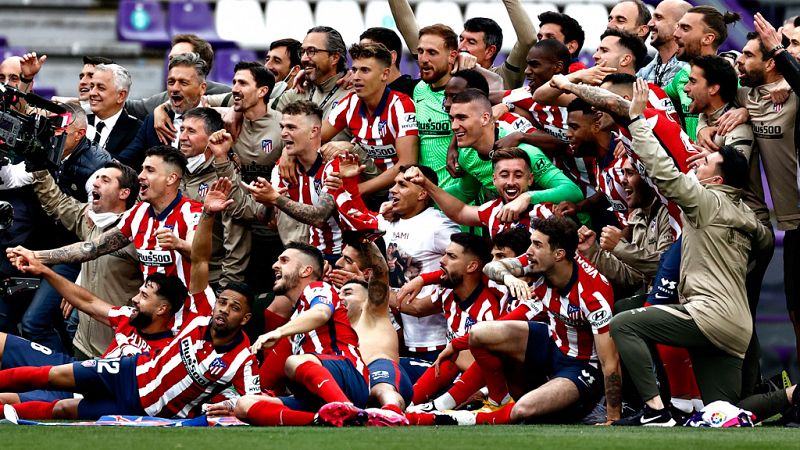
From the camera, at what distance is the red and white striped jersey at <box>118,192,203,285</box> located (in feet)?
32.5

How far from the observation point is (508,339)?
8875 mm

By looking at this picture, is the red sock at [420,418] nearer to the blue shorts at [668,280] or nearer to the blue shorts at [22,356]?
the blue shorts at [668,280]

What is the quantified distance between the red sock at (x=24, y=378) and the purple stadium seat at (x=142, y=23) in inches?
414

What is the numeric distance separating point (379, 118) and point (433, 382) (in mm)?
1910

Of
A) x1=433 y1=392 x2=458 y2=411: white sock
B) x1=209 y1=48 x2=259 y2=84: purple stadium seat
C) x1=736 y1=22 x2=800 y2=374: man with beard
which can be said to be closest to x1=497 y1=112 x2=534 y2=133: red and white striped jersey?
x1=736 y1=22 x2=800 y2=374: man with beard

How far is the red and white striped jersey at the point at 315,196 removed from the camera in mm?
9992

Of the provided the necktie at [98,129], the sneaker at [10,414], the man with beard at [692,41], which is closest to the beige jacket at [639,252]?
the man with beard at [692,41]

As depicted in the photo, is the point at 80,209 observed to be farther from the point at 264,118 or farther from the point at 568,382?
the point at 568,382

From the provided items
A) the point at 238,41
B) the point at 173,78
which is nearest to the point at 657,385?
the point at 173,78

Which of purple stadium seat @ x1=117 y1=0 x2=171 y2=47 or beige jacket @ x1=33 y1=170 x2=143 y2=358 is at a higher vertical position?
purple stadium seat @ x1=117 y1=0 x2=171 y2=47

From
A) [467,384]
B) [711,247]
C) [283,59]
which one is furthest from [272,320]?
[711,247]

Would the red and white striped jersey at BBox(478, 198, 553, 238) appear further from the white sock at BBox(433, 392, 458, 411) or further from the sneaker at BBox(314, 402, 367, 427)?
the sneaker at BBox(314, 402, 367, 427)

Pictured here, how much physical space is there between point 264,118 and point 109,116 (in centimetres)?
142

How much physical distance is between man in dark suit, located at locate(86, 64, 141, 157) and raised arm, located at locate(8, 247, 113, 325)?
1.35m
